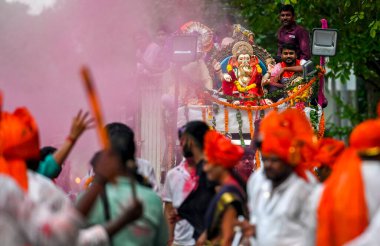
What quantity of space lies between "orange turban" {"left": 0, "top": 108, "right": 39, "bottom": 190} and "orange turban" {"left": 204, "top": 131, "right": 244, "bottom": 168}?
220cm

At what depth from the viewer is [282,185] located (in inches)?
333

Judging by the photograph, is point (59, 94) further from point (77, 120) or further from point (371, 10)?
point (77, 120)

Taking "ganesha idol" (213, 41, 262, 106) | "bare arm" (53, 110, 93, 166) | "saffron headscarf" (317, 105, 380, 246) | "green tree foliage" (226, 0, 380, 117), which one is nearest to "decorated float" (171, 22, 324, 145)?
"ganesha idol" (213, 41, 262, 106)

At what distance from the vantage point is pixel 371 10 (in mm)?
20531

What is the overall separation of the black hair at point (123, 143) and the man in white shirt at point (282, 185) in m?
0.93

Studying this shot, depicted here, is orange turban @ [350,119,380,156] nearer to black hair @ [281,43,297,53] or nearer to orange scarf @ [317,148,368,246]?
orange scarf @ [317,148,368,246]

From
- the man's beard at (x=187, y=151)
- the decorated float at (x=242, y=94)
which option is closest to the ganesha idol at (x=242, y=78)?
the decorated float at (x=242, y=94)

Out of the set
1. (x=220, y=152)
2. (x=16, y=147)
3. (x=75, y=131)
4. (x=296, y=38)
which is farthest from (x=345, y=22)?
(x=16, y=147)

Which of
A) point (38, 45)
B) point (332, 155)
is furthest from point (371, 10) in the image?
point (332, 155)

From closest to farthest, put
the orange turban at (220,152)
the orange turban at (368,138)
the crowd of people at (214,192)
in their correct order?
1. the crowd of people at (214,192)
2. the orange turban at (368,138)
3. the orange turban at (220,152)

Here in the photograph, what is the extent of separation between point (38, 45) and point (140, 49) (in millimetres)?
3771

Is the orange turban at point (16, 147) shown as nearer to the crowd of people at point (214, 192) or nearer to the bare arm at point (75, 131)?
the crowd of people at point (214, 192)

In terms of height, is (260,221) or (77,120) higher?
(77,120)

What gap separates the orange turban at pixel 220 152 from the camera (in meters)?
9.41
